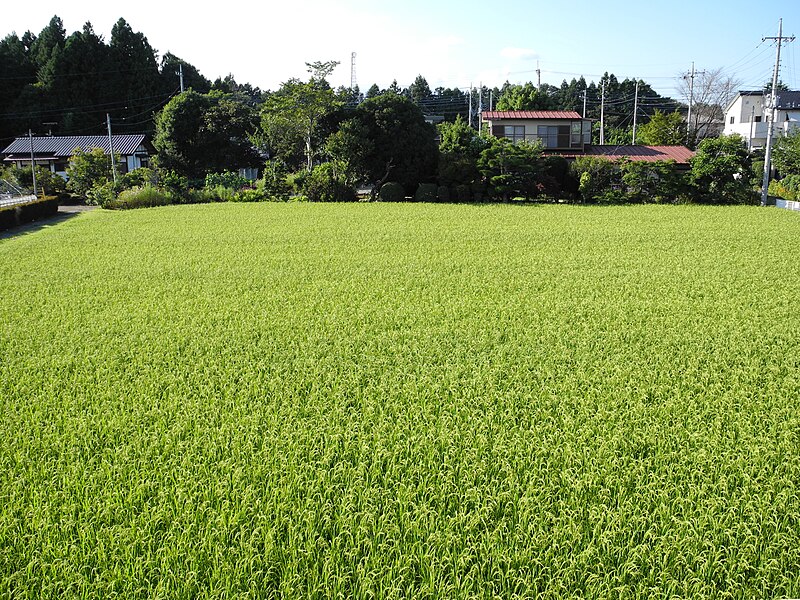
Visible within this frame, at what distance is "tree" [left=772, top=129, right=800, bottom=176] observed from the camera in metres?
26.2

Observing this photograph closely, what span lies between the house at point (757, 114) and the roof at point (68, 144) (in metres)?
37.1

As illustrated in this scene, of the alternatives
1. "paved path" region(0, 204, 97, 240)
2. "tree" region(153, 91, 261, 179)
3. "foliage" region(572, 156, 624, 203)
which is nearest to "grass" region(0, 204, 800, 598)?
"paved path" region(0, 204, 97, 240)

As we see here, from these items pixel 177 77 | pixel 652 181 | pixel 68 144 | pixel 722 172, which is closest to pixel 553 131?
pixel 652 181

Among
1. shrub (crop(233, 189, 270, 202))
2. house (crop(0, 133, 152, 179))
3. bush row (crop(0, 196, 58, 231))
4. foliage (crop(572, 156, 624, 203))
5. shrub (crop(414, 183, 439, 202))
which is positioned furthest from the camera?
house (crop(0, 133, 152, 179))

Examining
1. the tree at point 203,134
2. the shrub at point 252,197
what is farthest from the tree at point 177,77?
the shrub at point 252,197

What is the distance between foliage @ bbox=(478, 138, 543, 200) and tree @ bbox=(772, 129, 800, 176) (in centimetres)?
1123

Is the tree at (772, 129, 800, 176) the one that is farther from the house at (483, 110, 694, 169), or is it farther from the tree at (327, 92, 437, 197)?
→ the tree at (327, 92, 437, 197)

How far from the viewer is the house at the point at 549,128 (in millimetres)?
28641

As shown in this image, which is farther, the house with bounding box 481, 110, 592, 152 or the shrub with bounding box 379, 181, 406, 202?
the house with bounding box 481, 110, 592, 152

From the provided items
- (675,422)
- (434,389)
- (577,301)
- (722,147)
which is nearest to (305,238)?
(577,301)

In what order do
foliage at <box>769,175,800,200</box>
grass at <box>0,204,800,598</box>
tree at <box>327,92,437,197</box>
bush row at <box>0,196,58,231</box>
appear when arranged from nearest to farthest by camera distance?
1. grass at <box>0,204,800,598</box>
2. bush row at <box>0,196,58,231</box>
3. foliage at <box>769,175,800,200</box>
4. tree at <box>327,92,437,197</box>

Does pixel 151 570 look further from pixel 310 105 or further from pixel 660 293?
pixel 310 105

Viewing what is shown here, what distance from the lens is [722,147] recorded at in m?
22.1

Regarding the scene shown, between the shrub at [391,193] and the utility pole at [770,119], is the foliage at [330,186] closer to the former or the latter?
the shrub at [391,193]
